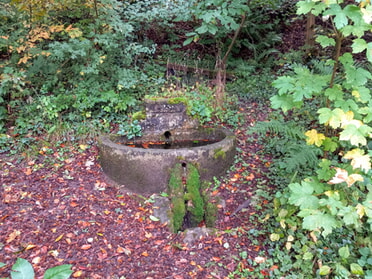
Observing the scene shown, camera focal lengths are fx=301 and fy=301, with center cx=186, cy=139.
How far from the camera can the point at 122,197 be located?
13.6ft

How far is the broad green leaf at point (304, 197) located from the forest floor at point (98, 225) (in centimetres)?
84

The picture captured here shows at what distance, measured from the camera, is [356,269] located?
2529 mm

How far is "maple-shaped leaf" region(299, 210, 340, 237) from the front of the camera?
7.85 ft

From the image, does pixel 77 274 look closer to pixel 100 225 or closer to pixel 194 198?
pixel 100 225

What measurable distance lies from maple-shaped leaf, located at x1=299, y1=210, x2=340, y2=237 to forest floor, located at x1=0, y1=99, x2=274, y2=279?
85 cm

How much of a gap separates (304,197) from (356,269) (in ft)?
2.36

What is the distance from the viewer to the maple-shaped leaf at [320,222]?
94.2 inches

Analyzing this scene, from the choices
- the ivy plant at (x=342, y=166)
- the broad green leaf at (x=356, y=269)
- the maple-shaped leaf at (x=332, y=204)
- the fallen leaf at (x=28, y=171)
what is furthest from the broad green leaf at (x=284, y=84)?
the fallen leaf at (x=28, y=171)

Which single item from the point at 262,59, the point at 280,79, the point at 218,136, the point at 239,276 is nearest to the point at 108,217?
the point at 239,276

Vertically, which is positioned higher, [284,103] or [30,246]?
[284,103]

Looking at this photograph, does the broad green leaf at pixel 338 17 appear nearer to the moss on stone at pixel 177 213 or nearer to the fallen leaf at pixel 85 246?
the moss on stone at pixel 177 213

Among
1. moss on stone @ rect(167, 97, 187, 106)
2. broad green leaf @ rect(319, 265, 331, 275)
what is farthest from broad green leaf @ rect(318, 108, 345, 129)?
moss on stone @ rect(167, 97, 187, 106)

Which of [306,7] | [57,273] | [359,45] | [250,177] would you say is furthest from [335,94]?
[57,273]

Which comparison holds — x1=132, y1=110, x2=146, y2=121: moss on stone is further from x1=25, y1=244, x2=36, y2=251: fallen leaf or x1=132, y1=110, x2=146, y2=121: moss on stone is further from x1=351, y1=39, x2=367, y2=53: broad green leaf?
x1=351, y1=39, x2=367, y2=53: broad green leaf
